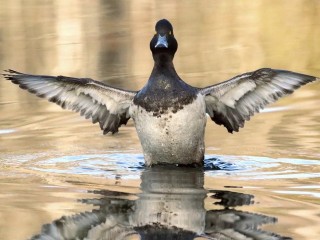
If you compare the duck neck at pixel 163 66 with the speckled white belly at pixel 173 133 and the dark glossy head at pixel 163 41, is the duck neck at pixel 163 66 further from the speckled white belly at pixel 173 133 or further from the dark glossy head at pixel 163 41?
the speckled white belly at pixel 173 133

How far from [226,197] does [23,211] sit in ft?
5.19

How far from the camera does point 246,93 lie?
11.2 m

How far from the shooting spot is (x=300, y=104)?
13820 mm

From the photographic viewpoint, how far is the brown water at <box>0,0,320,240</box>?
763cm

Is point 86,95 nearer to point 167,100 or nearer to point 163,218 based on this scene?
point 167,100

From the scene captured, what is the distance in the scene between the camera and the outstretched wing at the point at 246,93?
430 inches

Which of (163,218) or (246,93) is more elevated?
(246,93)

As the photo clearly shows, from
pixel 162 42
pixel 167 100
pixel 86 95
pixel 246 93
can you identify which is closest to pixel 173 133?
pixel 167 100

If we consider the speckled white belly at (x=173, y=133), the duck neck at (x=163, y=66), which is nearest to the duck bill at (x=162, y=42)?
the duck neck at (x=163, y=66)

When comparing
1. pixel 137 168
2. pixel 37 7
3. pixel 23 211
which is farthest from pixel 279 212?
pixel 37 7

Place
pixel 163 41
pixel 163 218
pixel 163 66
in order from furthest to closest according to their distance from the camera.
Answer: pixel 163 41
pixel 163 66
pixel 163 218

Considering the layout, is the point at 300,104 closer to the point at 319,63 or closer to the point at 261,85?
the point at 261,85

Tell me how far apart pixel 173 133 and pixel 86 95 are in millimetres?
1344

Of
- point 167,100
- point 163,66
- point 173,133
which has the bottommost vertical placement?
point 173,133
